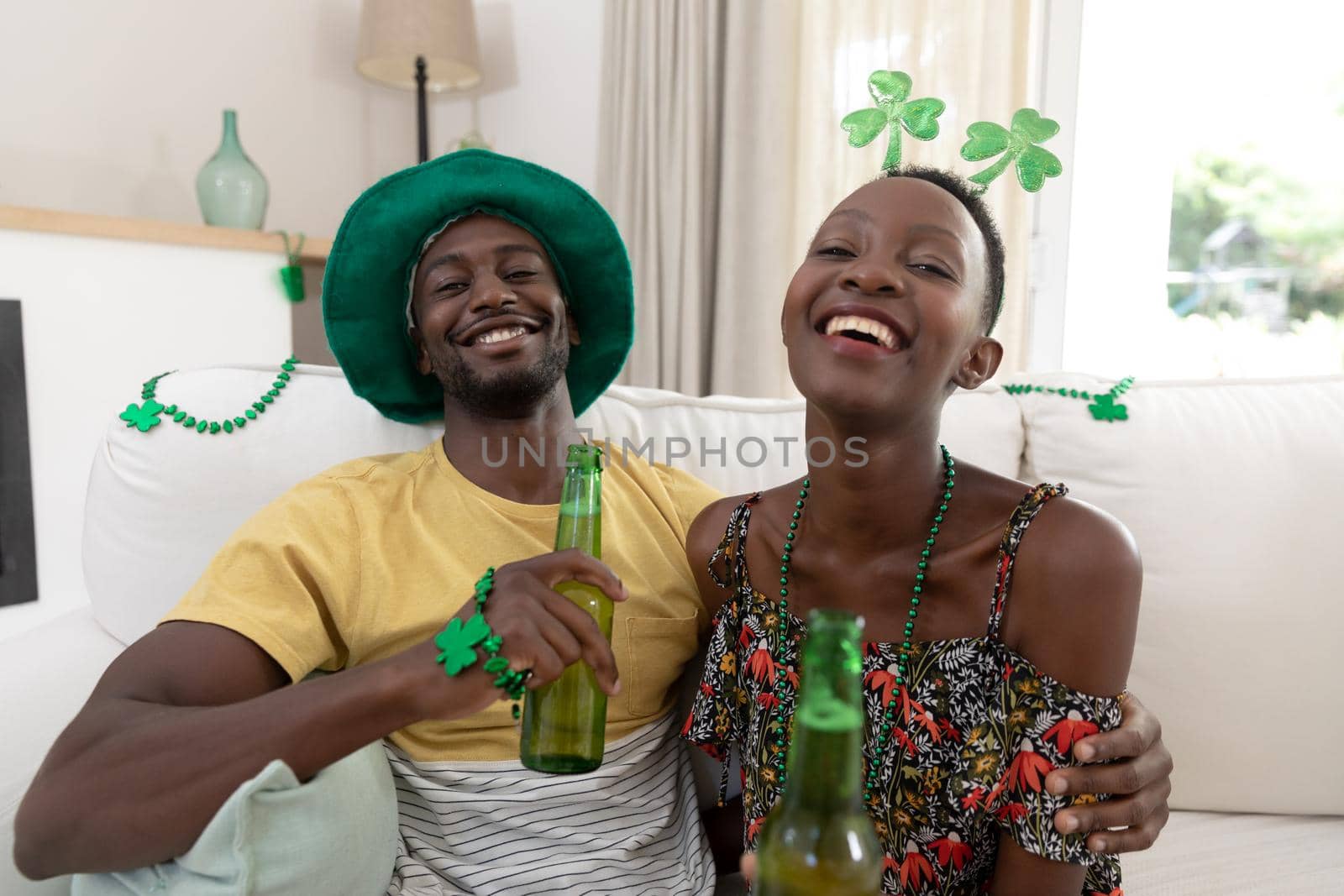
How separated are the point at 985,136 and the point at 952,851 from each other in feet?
2.63

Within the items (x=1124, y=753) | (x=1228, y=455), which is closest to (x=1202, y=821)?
(x=1228, y=455)

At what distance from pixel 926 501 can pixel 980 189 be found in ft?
1.23

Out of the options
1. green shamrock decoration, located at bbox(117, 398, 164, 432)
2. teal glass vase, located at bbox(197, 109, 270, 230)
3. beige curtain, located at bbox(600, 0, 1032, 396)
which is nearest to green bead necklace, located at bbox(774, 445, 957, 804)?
green shamrock decoration, located at bbox(117, 398, 164, 432)

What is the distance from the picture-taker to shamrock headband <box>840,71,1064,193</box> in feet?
3.63

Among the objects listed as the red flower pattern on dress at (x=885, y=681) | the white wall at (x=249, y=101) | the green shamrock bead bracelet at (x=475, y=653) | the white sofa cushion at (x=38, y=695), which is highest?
the white wall at (x=249, y=101)

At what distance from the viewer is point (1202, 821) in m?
1.40

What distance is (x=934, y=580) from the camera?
101 cm

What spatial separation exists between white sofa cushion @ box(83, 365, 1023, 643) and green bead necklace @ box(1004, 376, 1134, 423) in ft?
0.14

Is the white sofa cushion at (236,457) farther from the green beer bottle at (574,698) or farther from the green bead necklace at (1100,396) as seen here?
the green beer bottle at (574,698)

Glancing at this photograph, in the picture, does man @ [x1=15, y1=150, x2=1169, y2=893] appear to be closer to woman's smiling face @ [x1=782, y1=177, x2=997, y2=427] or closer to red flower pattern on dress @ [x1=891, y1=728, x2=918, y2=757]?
red flower pattern on dress @ [x1=891, y1=728, x2=918, y2=757]

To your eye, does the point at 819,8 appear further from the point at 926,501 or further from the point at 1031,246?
the point at 926,501

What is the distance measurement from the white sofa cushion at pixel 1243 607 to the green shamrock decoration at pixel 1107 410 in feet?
0.19

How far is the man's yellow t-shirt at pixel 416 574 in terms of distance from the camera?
42.8 inches

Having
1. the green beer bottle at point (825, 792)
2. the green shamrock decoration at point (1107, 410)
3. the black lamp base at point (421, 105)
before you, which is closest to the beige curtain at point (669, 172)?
the black lamp base at point (421, 105)
